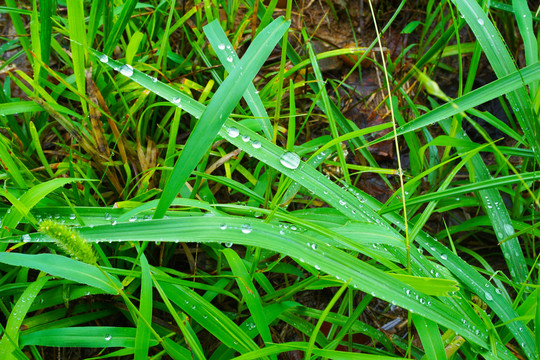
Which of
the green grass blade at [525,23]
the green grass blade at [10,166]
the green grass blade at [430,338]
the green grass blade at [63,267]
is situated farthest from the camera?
the green grass blade at [525,23]

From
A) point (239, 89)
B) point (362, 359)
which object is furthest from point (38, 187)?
point (362, 359)

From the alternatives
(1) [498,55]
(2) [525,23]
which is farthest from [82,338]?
(2) [525,23]

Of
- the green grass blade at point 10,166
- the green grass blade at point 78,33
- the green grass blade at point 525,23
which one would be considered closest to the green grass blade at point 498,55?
the green grass blade at point 525,23

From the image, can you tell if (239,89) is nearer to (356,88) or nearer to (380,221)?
(380,221)

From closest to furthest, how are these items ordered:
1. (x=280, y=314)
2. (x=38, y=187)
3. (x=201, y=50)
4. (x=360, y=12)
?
(x=38, y=187)
(x=280, y=314)
(x=201, y=50)
(x=360, y=12)

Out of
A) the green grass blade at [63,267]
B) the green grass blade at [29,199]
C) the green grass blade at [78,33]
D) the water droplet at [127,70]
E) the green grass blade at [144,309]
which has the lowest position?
the green grass blade at [144,309]

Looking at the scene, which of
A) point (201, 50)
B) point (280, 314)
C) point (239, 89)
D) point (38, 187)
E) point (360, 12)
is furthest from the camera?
point (360, 12)

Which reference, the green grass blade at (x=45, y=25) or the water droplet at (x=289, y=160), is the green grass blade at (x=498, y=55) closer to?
the water droplet at (x=289, y=160)
